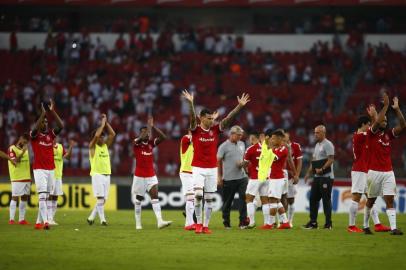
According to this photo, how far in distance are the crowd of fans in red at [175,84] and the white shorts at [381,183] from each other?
1978 centimetres

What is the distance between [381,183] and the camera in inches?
726

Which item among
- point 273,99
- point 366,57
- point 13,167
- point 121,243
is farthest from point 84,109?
point 121,243

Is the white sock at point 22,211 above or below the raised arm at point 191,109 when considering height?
below

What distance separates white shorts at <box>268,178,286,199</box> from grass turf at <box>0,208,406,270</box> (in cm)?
90

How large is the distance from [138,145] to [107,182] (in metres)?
2.11

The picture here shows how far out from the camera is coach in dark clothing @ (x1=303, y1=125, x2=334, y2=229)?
21.5 meters

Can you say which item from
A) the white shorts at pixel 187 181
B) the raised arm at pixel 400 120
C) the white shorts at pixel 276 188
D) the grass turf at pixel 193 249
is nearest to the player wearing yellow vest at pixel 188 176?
the white shorts at pixel 187 181

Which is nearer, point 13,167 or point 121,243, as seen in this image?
point 121,243

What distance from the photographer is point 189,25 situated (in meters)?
50.5

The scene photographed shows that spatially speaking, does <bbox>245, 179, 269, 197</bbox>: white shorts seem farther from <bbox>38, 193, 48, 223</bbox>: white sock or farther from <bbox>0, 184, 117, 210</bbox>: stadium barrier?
<bbox>0, 184, 117, 210</bbox>: stadium barrier

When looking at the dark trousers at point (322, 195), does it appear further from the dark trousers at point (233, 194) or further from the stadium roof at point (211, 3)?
the stadium roof at point (211, 3)

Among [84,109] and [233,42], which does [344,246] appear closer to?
[84,109]

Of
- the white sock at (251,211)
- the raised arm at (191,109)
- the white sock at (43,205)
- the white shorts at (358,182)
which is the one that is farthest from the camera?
the white sock at (251,211)

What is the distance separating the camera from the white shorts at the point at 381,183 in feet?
60.3
